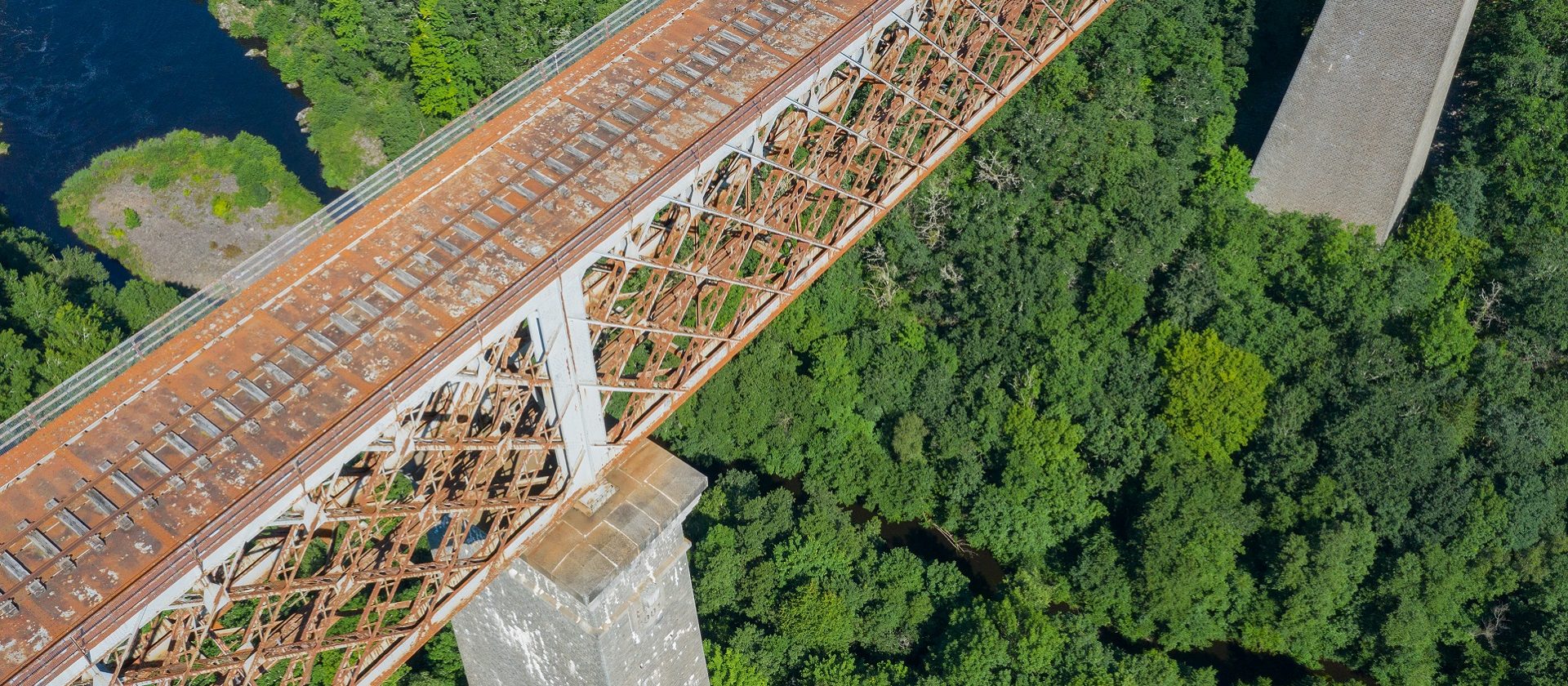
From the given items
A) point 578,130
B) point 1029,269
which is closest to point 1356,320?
point 1029,269

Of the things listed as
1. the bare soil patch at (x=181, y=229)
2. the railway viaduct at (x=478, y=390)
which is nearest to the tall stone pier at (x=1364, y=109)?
the railway viaduct at (x=478, y=390)

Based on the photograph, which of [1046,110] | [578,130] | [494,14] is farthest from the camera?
[494,14]

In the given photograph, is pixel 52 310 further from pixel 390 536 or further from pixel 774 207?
pixel 774 207

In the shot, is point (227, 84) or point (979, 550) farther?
point (227, 84)

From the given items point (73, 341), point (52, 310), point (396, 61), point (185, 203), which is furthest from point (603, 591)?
point (185, 203)

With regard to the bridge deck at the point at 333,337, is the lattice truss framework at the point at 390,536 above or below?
below

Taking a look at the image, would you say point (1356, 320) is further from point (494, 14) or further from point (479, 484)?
point (494, 14)

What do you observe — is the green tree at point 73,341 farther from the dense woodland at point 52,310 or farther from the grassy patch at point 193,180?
the grassy patch at point 193,180
